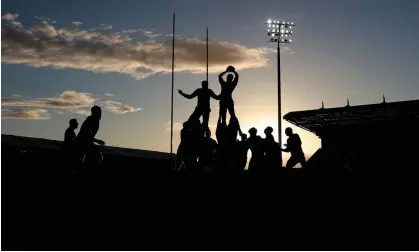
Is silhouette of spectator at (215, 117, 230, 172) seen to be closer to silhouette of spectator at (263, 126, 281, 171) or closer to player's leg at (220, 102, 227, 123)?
player's leg at (220, 102, 227, 123)

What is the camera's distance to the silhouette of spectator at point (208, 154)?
1173 cm

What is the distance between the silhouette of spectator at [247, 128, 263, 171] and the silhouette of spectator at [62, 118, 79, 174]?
15.5 ft

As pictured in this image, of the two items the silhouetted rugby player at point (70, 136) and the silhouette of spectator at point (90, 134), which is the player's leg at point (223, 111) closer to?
the silhouette of spectator at point (90, 134)

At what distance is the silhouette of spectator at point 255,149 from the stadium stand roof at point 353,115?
1187 centimetres

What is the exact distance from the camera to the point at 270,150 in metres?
12.0

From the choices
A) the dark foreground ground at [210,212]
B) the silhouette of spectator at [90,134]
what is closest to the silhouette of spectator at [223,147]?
the dark foreground ground at [210,212]

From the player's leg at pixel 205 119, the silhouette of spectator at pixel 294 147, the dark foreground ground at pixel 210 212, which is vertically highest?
the player's leg at pixel 205 119

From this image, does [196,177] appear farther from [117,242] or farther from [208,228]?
[117,242]

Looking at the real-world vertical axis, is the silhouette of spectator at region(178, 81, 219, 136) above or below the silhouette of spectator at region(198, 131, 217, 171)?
above

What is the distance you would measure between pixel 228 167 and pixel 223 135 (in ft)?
2.91

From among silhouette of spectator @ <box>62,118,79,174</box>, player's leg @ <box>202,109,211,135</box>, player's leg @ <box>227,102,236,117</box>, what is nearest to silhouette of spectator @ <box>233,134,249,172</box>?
player's leg @ <box>227,102,236,117</box>

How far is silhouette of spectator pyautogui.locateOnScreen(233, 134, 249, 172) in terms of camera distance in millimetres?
11680

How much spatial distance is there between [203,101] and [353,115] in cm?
1436

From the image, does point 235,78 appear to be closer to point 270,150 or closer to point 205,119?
point 205,119
